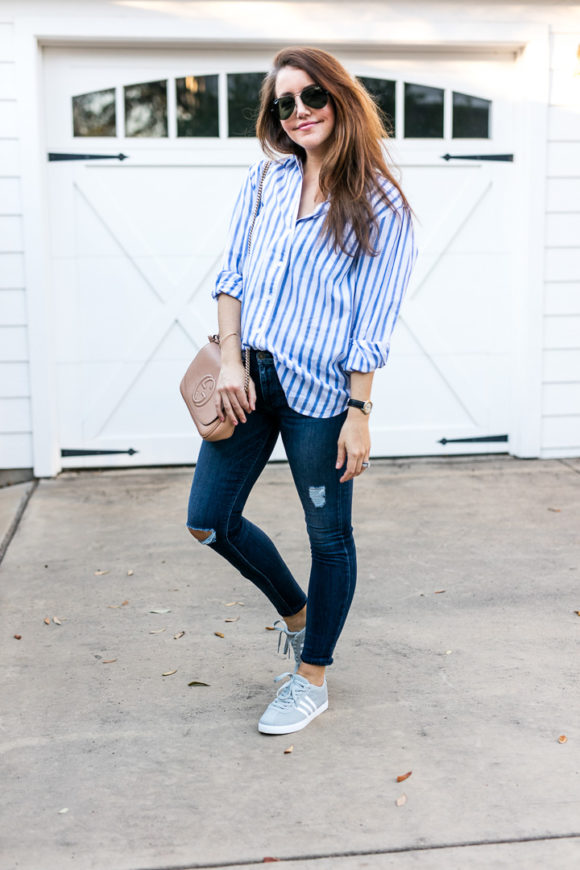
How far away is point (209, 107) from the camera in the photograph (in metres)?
5.24

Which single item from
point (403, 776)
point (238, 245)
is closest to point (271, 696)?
point (403, 776)

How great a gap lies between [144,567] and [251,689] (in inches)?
46.9

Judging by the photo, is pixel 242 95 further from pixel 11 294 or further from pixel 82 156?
pixel 11 294

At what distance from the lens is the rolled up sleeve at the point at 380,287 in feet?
7.47

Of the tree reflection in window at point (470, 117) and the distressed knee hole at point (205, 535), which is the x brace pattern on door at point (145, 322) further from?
the distressed knee hole at point (205, 535)

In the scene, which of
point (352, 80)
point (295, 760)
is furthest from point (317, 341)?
point (295, 760)

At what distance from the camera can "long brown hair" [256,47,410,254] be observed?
7.39 feet

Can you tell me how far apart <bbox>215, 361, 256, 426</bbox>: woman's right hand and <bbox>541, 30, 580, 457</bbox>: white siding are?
352 cm

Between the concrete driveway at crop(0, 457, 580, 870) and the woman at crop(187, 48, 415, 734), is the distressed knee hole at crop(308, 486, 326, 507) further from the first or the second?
the concrete driveway at crop(0, 457, 580, 870)

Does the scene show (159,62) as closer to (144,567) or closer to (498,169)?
(498,169)

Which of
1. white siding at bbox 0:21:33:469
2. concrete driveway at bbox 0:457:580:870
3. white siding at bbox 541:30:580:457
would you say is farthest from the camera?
white siding at bbox 541:30:580:457

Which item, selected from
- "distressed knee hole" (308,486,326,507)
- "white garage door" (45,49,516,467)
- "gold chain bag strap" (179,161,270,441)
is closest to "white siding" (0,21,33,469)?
"white garage door" (45,49,516,467)

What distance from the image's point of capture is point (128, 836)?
2068 millimetres

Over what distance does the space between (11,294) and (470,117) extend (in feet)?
8.90
